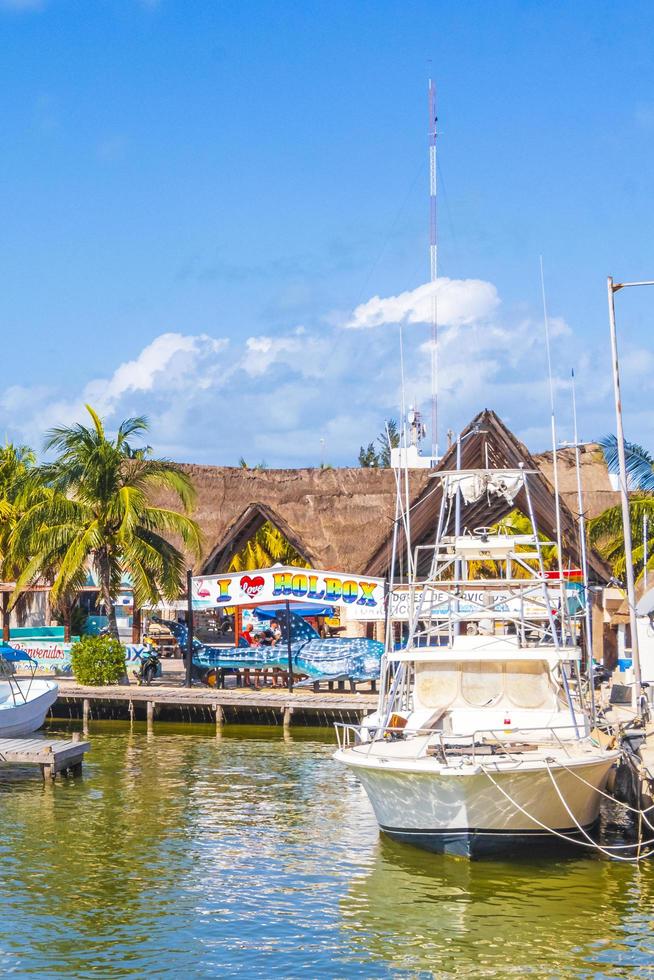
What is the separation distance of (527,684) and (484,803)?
3532 millimetres

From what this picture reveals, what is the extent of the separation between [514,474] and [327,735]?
43.5 feet

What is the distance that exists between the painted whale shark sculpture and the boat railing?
17.2 meters

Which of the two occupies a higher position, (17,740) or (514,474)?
(514,474)

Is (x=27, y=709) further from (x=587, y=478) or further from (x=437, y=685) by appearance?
(x=587, y=478)

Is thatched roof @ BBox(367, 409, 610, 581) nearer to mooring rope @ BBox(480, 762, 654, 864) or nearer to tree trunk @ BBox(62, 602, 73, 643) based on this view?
tree trunk @ BBox(62, 602, 73, 643)

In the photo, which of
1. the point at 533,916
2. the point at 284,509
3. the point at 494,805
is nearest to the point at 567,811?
the point at 494,805

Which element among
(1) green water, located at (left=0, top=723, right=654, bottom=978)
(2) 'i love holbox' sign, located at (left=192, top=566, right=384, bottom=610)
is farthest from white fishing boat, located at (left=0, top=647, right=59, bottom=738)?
(2) 'i love holbox' sign, located at (left=192, top=566, right=384, bottom=610)

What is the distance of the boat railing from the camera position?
19.2 m

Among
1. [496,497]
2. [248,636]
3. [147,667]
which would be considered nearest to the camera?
[147,667]

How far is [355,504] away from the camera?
5231 centimetres

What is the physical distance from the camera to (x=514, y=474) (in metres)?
26.0

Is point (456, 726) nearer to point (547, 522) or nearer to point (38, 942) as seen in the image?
point (38, 942)

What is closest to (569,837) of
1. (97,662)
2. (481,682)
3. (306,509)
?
(481,682)

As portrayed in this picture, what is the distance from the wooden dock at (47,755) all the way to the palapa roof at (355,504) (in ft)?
61.9
